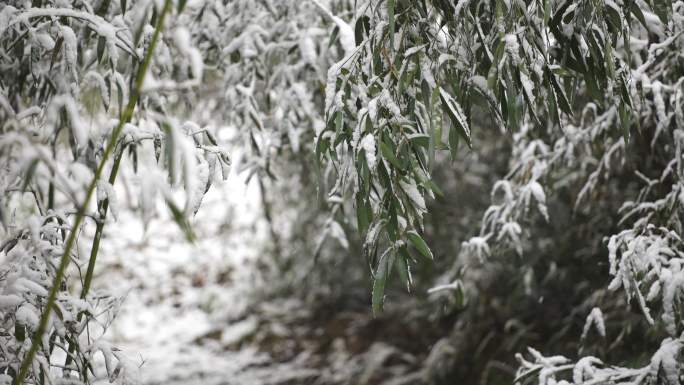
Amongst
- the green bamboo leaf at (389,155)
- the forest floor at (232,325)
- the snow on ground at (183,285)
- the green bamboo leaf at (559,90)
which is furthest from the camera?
the snow on ground at (183,285)

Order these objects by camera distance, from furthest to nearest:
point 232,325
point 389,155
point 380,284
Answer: point 232,325, point 380,284, point 389,155

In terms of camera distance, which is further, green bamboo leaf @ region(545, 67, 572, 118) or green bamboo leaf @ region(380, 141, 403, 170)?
green bamboo leaf @ region(545, 67, 572, 118)

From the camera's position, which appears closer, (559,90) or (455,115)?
(455,115)

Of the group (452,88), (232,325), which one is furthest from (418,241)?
(232,325)

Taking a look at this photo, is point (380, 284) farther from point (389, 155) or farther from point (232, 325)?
point (232, 325)

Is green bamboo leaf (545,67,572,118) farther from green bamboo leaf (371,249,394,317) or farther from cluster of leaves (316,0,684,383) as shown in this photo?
green bamboo leaf (371,249,394,317)

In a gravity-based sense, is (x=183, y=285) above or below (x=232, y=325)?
above

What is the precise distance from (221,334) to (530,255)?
9.02ft

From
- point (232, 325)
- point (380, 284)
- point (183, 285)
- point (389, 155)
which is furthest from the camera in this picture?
point (183, 285)

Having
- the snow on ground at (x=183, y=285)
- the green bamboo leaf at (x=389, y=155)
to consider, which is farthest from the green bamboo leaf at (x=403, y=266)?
the snow on ground at (x=183, y=285)

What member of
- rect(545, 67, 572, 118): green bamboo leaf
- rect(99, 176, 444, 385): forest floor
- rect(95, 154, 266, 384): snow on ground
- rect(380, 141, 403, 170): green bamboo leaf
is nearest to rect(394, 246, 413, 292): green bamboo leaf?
rect(380, 141, 403, 170): green bamboo leaf

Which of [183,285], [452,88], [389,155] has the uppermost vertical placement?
[452,88]

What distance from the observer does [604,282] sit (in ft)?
8.66

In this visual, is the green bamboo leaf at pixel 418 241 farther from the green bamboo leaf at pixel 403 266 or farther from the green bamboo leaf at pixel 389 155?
the green bamboo leaf at pixel 389 155
